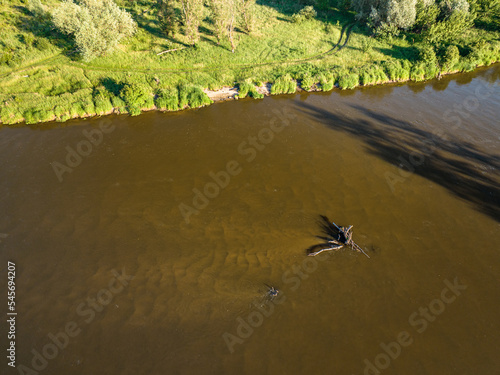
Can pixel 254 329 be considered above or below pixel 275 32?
below

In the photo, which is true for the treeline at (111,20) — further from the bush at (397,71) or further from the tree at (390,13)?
the bush at (397,71)

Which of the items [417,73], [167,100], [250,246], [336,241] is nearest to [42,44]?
[167,100]

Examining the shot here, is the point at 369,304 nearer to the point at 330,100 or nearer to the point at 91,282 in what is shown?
the point at 91,282

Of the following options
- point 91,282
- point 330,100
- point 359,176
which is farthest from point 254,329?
point 330,100

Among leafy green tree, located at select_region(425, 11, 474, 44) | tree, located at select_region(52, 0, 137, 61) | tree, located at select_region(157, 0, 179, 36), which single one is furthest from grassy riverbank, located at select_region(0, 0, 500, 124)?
tree, located at select_region(52, 0, 137, 61)

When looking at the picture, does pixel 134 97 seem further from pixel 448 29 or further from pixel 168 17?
pixel 448 29

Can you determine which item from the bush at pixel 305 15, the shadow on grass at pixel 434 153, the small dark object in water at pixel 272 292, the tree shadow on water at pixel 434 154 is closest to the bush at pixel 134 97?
the shadow on grass at pixel 434 153
